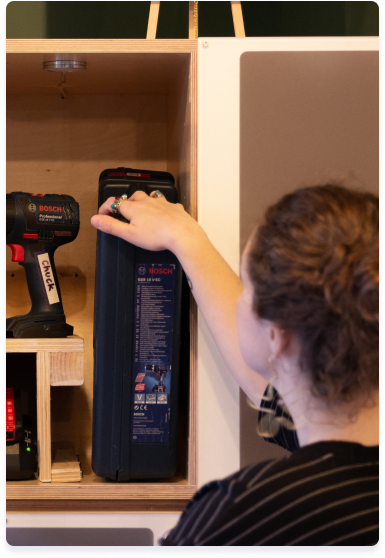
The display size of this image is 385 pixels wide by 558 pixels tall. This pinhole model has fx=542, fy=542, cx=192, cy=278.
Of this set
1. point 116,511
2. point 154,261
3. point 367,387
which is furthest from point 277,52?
point 116,511

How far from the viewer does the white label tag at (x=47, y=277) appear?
108 cm

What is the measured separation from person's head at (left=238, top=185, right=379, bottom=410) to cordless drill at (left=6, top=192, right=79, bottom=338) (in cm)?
53

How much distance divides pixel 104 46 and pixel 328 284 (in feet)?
2.11

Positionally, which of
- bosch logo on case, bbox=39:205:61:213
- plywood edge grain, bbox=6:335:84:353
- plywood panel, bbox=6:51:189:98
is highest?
plywood panel, bbox=6:51:189:98

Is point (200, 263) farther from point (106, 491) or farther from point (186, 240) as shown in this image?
point (106, 491)

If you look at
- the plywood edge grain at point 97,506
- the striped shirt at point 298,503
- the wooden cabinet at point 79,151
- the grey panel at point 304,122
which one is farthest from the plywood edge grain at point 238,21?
the plywood edge grain at point 97,506

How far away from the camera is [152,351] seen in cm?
100

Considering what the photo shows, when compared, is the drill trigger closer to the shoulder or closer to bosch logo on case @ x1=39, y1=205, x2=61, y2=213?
bosch logo on case @ x1=39, y1=205, x2=61, y2=213

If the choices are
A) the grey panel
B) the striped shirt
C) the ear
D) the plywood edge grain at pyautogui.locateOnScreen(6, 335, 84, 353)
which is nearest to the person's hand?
the grey panel

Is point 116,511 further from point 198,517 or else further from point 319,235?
point 319,235

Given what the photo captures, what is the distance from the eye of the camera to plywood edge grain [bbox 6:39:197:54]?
0.97 m

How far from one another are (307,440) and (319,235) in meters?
0.26

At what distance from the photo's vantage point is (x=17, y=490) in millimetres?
994

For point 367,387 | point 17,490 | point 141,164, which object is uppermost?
point 141,164
